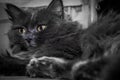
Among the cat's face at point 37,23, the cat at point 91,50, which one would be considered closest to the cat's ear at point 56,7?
the cat's face at point 37,23

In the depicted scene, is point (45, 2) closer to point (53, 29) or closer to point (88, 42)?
point (53, 29)

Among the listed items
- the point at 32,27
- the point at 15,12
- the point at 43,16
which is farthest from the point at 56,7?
the point at 15,12

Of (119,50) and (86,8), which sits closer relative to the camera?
(119,50)

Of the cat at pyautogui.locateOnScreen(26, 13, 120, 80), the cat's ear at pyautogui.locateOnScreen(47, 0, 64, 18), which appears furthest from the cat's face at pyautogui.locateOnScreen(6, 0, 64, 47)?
the cat at pyautogui.locateOnScreen(26, 13, 120, 80)

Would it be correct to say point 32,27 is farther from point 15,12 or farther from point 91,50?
point 91,50

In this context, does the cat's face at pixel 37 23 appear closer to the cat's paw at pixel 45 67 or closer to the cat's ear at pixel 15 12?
the cat's ear at pixel 15 12

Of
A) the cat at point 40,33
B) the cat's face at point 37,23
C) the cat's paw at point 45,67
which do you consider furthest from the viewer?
the cat's face at point 37,23

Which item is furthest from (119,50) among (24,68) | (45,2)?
(45,2)
